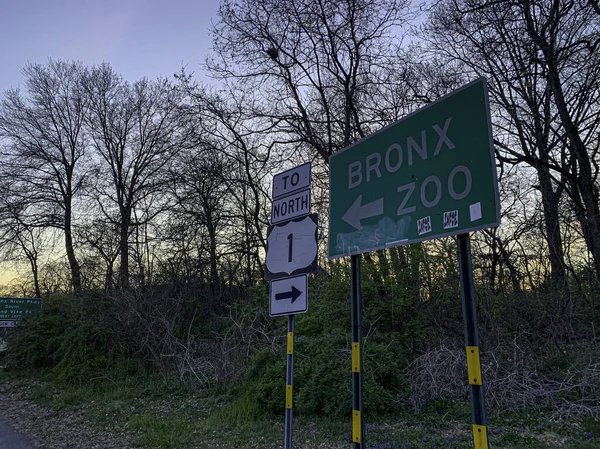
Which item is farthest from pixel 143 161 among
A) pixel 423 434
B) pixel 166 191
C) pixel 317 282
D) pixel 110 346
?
pixel 423 434

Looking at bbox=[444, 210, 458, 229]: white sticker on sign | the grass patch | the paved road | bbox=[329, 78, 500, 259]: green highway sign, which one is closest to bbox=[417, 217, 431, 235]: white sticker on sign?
bbox=[329, 78, 500, 259]: green highway sign

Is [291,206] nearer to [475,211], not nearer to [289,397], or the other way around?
[289,397]

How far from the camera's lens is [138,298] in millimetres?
14352

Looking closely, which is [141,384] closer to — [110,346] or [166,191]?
[110,346]

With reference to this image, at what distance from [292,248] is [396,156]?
5.51 ft

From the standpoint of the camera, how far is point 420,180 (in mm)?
3547

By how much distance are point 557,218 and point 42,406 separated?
13.5 metres

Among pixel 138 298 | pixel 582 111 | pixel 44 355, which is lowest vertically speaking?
pixel 44 355

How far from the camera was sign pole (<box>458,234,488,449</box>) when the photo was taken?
2809 mm

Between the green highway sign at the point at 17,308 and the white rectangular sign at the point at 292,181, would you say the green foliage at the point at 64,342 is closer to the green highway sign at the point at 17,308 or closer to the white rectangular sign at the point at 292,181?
the green highway sign at the point at 17,308

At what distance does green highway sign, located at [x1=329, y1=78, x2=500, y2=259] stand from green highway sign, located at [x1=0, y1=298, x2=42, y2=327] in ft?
57.5

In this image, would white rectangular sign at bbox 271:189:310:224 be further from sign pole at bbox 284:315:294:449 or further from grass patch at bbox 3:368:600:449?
grass patch at bbox 3:368:600:449

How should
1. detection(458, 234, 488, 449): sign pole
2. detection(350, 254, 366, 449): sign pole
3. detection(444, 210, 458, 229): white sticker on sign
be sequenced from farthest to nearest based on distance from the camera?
detection(350, 254, 366, 449): sign pole
detection(444, 210, 458, 229): white sticker on sign
detection(458, 234, 488, 449): sign pole

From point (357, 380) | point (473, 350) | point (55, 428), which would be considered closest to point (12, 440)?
point (55, 428)
